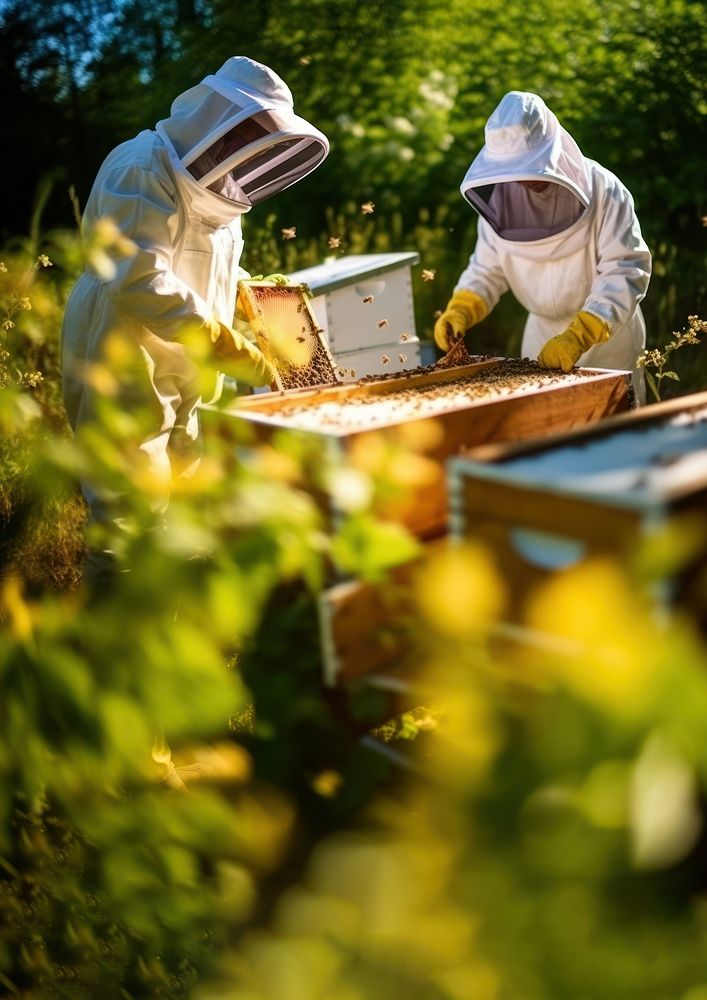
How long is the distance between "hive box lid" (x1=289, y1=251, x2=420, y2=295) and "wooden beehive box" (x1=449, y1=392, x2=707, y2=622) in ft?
8.80

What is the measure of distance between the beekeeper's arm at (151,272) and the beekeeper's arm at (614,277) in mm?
1208

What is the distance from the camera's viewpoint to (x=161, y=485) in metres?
1.11

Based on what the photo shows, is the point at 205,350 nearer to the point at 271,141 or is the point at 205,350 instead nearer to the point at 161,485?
the point at 161,485

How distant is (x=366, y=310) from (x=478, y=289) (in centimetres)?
59

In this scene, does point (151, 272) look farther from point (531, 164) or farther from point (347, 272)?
point (347, 272)

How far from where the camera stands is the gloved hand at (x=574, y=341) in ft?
9.86

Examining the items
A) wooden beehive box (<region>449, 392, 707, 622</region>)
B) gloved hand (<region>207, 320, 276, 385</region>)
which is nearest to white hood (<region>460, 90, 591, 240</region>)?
gloved hand (<region>207, 320, 276, 385</region>)

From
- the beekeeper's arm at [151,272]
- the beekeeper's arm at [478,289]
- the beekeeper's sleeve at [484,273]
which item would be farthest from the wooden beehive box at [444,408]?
the beekeeper's sleeve at [484,273]

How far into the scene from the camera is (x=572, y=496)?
4.19ft

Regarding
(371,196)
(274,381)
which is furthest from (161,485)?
(371,196)

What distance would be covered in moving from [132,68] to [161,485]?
12.6 m

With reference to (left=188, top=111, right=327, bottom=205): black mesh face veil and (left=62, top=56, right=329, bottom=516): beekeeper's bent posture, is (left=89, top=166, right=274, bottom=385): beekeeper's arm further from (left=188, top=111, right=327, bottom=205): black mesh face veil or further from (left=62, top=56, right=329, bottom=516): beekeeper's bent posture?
(left=188, top=111, right=327, bottom=205): black mesh face veil

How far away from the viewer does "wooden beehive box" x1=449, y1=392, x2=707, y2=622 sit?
1.23 m

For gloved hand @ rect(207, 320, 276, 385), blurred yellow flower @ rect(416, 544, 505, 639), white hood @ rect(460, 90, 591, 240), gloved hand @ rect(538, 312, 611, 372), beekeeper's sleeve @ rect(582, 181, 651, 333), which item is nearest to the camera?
blurred yellow flower @ rect(416, 544, 505, 639)
